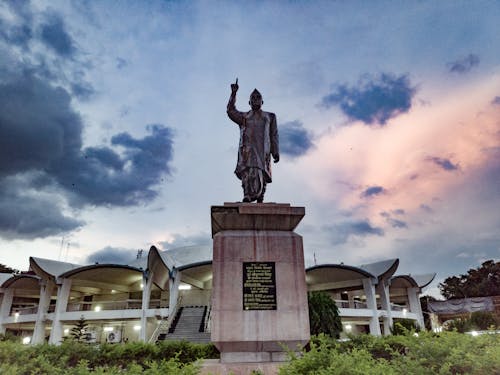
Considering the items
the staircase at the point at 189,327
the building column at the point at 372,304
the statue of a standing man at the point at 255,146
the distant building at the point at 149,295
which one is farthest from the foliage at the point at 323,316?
the building column at the point at 372,304

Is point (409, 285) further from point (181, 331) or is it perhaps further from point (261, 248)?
point (261, 248)

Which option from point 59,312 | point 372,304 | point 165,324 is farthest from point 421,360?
point 59,312

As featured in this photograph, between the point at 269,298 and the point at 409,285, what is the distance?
39.8 m

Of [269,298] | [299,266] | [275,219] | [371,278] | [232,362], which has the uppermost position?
[371,278]

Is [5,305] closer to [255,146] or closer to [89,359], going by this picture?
[89,359]

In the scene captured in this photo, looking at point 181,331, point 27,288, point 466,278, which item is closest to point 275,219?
point 181,331

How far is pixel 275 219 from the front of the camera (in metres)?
6.39

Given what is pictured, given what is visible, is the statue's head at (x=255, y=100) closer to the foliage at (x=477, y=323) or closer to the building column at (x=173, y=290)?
the foliage at (x=477, y=323)

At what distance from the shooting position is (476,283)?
166 feet

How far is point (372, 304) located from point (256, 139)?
29980mm

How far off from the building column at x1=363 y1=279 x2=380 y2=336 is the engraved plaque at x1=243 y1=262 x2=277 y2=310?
29.0 m

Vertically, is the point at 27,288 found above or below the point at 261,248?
above

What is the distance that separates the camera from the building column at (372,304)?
102 ft

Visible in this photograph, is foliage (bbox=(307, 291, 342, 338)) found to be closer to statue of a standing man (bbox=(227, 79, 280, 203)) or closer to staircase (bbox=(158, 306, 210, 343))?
staircase (bbox=(158, 306, 210, 343))
